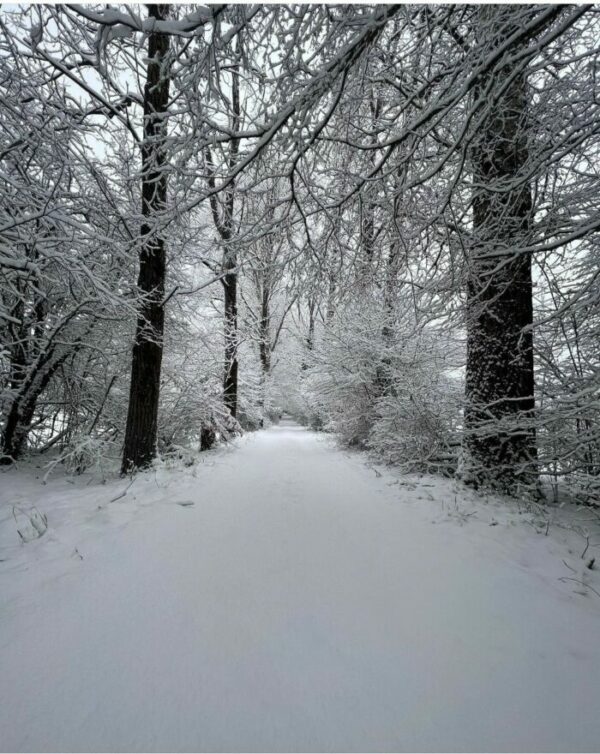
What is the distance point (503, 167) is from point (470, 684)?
4690 mm

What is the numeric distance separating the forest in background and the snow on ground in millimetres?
1268

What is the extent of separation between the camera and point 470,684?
1.30 metres

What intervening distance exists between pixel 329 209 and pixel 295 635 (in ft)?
10.1

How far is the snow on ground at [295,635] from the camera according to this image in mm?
1121

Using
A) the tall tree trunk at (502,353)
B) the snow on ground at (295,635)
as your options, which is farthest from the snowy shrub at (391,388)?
the snow on ground at (295,635)

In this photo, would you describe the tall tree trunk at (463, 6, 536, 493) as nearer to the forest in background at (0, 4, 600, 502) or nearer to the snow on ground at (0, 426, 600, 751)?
the forest in background at (0, 4, 600, 502)

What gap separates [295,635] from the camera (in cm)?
154

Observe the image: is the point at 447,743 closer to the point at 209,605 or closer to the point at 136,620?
the point at 209,605

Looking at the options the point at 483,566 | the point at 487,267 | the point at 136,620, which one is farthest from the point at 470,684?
the point at 487,267

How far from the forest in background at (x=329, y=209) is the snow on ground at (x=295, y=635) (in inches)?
49.9

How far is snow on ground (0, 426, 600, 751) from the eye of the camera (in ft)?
3.68

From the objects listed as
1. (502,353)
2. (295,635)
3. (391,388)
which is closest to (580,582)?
(295,635)

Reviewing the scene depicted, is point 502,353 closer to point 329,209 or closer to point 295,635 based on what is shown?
point 329,209

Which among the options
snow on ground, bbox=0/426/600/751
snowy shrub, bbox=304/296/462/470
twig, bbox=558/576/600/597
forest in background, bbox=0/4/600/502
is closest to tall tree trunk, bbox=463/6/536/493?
forest in background, bbox=0/4/600/502
